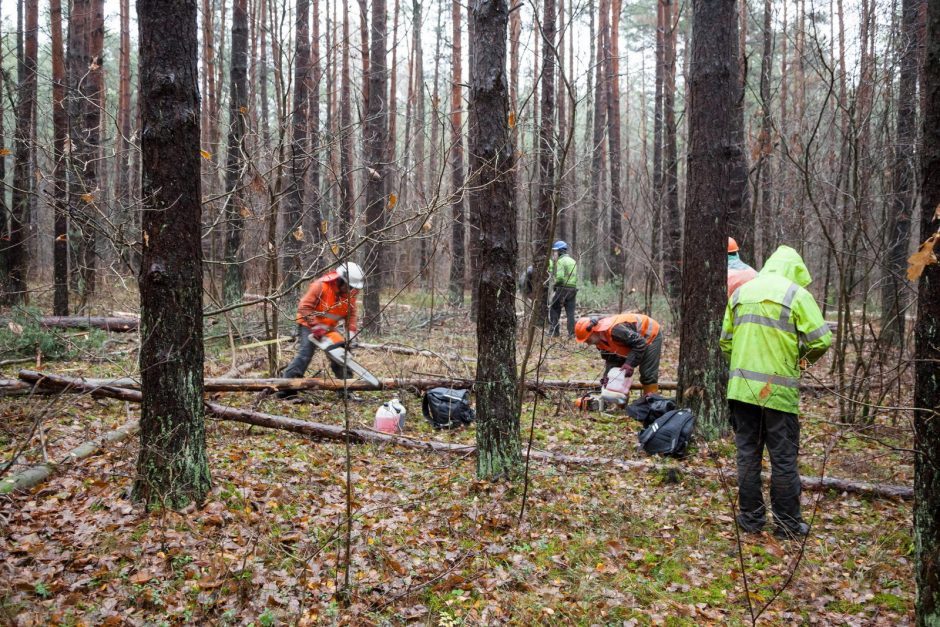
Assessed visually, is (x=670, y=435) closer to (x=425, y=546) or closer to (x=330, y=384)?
(x=425, y=546)

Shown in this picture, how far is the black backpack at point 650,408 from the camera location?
6684mm

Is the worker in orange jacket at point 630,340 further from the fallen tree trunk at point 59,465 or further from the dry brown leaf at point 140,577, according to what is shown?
the dry brown leaf at point 140,577

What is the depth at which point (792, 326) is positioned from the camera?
4465 mm

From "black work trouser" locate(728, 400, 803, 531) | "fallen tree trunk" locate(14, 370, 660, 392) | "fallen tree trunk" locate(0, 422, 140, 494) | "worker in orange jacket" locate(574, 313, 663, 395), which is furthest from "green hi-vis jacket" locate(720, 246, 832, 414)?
"fallen tree trunk" locate(0, 422, 140, 494)

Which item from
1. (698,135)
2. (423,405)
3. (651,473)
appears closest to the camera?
(651,473)

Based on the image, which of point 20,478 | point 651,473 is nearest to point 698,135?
point 651,473

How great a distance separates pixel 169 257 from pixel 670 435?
4601 millimetres

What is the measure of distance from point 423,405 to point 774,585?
4110 mm

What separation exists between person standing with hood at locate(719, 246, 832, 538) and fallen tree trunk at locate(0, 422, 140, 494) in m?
4.88

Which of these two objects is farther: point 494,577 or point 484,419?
point 484,419

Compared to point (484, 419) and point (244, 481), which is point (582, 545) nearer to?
point (484, 419)

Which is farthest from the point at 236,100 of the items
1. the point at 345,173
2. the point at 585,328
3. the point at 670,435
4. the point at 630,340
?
the point at 670,435

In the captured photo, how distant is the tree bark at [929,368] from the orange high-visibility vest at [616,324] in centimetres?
471

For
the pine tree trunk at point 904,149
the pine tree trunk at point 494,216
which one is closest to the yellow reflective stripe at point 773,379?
the pine tree trunk at point 494,216
